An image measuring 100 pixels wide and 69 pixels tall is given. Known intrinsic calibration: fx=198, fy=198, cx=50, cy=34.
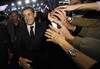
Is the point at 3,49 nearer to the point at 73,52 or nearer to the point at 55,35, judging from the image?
the point at 55,35

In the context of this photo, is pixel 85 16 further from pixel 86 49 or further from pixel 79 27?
pixel 86 49

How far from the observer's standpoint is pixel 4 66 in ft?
12.5

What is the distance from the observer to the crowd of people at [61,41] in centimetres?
139

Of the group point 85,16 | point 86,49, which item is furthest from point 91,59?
point 85,16

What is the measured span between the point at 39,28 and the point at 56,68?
4.96 feet

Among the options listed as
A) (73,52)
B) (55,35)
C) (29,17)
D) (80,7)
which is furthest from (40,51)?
(73,52)

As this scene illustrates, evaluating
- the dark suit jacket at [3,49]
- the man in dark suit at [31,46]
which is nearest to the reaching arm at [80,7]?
the man in dark suit at [31,46]

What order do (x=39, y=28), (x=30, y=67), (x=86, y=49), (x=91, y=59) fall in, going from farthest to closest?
1. (x=39, y=28)
2. (x=30, y=67)
3. (x=86, y=49)
4. (x=91, y=59)

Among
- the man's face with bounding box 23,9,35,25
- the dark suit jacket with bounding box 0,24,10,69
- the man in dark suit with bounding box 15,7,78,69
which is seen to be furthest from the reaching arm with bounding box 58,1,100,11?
the dark suit jacket with bounding box 0,24,10,69

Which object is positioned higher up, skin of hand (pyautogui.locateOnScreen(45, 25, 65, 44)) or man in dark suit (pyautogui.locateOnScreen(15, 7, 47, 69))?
skin of hand (pyautogui.locateOnScreen(45, 25, 65, 44))

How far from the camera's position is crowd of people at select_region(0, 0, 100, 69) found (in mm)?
1394

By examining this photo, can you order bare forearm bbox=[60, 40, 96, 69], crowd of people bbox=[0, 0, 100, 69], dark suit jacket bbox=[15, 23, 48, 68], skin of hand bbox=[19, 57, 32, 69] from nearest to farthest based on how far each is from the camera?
bare forearm bbox=[60, 40, 96, 69] < crowd of people bbox=[0, 0, 100, 69] < dark suit jacket bbox=[15, 23, 48, 68] < skin of hand bbox=[19, 57, 32, 69]

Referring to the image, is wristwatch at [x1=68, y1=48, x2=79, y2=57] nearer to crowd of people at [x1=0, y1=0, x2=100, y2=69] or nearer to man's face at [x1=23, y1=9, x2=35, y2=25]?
crowd of people at [x1=0, y1=0, x2=100, y2=69]

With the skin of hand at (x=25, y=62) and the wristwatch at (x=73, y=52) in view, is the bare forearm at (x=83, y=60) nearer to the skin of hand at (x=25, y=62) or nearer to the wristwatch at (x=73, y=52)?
the wristwatch at (x=73, y=52)
